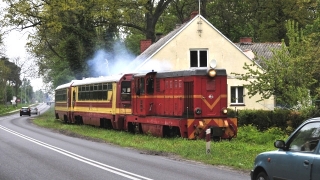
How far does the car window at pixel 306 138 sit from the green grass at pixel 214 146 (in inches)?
224

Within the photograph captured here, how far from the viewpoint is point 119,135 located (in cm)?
2762

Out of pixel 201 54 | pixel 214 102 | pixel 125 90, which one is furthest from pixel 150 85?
pixel 201 54

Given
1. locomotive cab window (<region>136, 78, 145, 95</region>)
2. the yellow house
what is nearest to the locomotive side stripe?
locomotive cab window (<region>136, 78, 145, 95</region>)

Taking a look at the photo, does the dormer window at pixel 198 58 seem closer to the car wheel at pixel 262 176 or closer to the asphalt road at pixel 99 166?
the asphalt road at pixel 99 166

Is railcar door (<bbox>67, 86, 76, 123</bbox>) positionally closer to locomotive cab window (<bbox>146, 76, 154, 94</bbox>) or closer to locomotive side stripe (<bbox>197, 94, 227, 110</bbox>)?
locomotive cab window (<bbox>146, 76, 154, 94</bbox>)

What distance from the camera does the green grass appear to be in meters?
16.2

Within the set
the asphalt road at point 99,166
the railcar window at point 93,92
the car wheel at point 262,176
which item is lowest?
the asphalt road at point 99,166

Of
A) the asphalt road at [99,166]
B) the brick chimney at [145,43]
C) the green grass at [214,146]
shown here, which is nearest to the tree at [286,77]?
the green grass at [214,146]

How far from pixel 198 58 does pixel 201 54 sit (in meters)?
0.42

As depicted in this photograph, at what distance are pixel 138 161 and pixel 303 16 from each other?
47.0m

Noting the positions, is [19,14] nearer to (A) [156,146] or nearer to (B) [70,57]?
(B) [70,57]

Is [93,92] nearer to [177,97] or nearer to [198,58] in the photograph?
[198,58]

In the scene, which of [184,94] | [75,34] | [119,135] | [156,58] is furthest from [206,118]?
[75,34]

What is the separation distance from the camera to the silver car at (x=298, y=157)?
25.6ft
